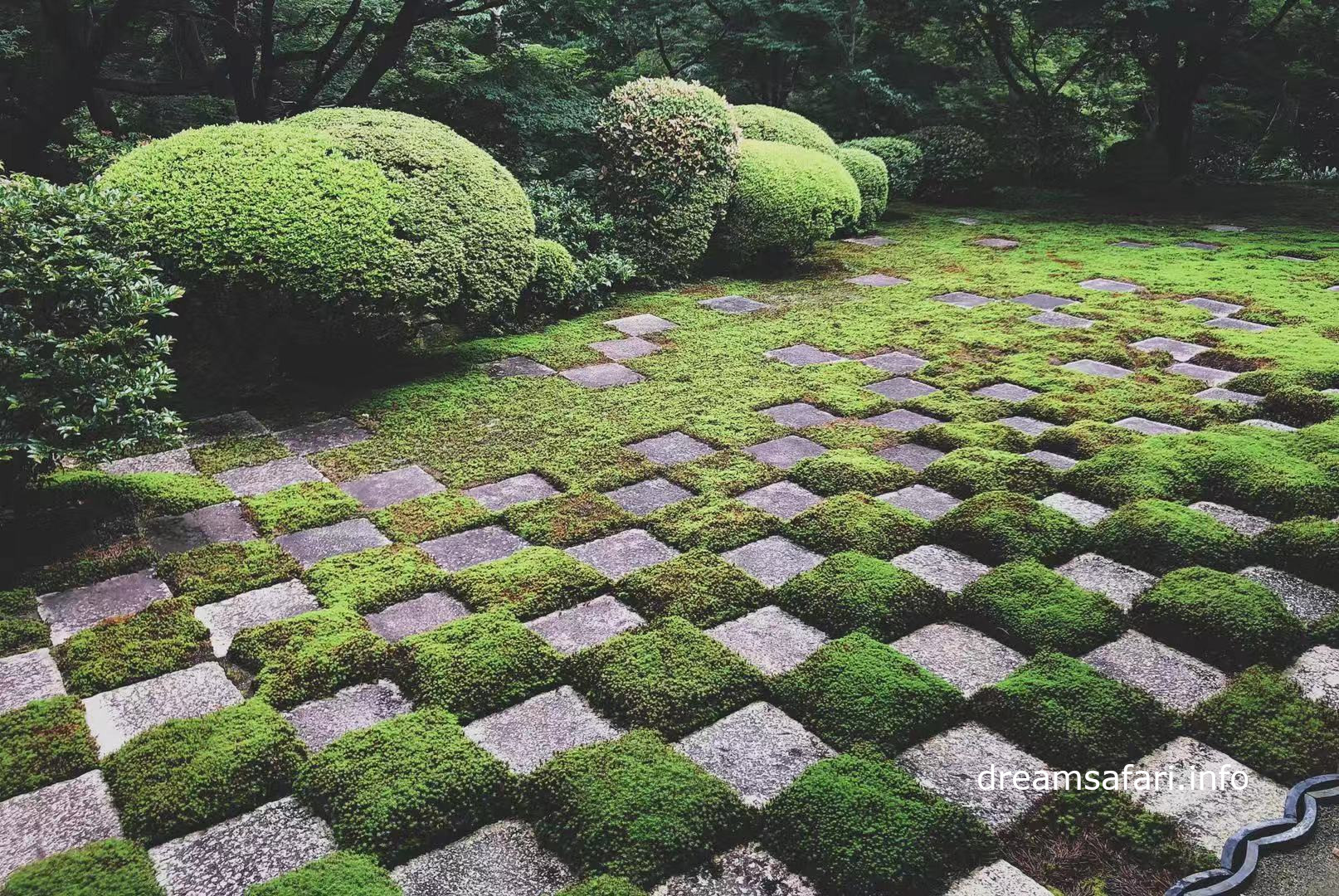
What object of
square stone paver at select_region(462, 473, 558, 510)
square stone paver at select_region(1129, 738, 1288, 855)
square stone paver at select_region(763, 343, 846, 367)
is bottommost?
square stone paver at select_region(462, 473, 558, 510)

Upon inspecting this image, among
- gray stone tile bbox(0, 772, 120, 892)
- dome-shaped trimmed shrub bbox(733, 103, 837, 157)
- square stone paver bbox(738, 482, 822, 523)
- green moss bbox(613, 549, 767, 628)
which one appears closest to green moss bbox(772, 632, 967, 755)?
green moss bbox(613, 549, 767, 628)

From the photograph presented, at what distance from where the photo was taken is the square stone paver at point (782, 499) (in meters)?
3.93

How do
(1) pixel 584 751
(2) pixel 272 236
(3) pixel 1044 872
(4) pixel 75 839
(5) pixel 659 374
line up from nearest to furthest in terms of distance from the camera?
(3) pixel 1044 872 → (4) pixel 75 839 → (1) pixel 584 751 → (2) pixel 272 236 → (5) pixel 659 374

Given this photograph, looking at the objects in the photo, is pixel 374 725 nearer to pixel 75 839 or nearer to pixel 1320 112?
pixel 75 839

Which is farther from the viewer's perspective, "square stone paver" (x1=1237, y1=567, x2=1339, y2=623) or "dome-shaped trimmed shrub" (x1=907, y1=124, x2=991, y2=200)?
"dome-shaped trimmed shrub" (x1=907, y1=124, x2=991, y2=200)

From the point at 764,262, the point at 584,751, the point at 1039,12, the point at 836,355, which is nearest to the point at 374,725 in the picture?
the point at 584,751

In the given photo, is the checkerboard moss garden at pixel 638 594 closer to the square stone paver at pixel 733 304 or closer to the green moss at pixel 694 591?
the green moss at pixel 694 591

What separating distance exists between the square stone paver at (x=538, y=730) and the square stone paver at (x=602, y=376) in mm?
3136

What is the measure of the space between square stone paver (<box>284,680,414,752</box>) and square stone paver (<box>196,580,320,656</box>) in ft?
1.73

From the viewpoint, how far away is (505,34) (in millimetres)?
10742

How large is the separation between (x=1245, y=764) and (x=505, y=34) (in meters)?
10.5

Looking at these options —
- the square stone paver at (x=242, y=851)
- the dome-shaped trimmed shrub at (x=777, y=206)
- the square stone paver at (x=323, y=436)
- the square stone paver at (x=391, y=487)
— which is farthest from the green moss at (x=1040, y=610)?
the dome-shaped trimmed shrub at (x=777, y=206)

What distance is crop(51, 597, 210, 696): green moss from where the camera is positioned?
9.38 ft

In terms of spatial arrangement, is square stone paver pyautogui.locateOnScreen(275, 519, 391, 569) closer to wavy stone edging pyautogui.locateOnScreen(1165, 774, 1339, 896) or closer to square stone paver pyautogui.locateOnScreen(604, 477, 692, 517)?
square stone paver pyautogui.locateOnScreen(604, 477, 692, 517)
